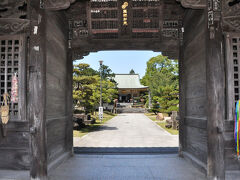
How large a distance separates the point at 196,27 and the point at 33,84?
4.26 meters

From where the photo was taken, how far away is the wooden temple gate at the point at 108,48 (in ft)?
12.6

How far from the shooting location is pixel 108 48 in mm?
6195

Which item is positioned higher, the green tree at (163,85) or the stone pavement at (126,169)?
the green tree at (163,85)

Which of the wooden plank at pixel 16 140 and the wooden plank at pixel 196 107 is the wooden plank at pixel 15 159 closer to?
the wooden plank at pixel 16 140

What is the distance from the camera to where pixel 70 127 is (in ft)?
20.0

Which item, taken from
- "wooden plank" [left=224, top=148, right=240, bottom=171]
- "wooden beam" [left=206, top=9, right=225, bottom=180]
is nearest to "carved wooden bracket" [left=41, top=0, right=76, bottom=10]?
"wooden beam" [left=206, top=9, right=225, bottom=180]

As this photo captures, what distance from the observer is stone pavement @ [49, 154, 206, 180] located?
4188mm

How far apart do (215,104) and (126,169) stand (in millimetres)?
2670

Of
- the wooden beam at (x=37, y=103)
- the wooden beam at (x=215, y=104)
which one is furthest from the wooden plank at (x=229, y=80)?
the wooden beam at (x=37, y=103)

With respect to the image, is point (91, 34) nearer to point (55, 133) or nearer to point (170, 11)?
point (170, 11)

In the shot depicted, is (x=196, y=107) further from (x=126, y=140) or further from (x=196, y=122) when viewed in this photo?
(x=126, y=140)

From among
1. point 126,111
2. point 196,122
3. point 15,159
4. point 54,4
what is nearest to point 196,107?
point 196,122

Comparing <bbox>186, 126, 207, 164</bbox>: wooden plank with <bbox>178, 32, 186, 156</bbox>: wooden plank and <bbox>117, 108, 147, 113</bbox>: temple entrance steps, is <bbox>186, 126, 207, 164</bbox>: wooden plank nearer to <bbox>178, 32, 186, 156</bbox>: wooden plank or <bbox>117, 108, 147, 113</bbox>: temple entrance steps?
<bbox>178, 32, 186, 156</bbox>: wooden plank

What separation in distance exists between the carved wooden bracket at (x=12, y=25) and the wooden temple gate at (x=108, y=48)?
2 centimetres
